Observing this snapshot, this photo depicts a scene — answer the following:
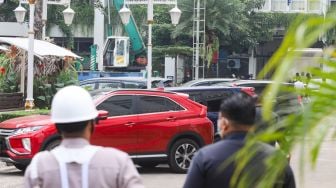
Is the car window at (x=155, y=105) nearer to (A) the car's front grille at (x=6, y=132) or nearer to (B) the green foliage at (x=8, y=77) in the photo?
(A) the car's front grille at (x=6, y=132)

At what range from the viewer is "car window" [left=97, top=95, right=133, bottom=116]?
14.0m

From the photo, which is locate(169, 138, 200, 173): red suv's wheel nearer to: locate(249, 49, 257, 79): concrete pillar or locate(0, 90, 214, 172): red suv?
locate(0, 90, 214, 172): red suv

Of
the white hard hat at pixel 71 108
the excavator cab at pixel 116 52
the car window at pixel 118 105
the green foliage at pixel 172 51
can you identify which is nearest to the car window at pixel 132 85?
the car window at pixel 118 105

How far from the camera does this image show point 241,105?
14.0 ft

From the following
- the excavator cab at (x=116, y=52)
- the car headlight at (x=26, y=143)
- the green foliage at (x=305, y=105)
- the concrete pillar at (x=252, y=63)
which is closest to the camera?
the green foliage at (x=305, y=105)

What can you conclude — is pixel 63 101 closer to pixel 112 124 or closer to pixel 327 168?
pixel 112 124

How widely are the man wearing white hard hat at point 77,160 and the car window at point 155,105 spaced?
10960mm

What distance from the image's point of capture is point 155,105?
14469 millimetres

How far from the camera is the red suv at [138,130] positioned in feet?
43.6

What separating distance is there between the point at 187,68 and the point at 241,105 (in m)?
51.0

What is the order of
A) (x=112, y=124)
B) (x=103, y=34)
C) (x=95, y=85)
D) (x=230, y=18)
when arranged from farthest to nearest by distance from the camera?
1. (x=103, y=34)
2. (x=230, y=18)
3. (x=95, y=85)
4. (x=112, y=124)

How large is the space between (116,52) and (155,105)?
30.3 m

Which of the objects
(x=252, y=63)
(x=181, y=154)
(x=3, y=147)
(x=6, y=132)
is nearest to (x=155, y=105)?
(x=181, y=154)

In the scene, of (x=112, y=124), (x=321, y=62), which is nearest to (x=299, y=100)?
(x=321, y=62)
